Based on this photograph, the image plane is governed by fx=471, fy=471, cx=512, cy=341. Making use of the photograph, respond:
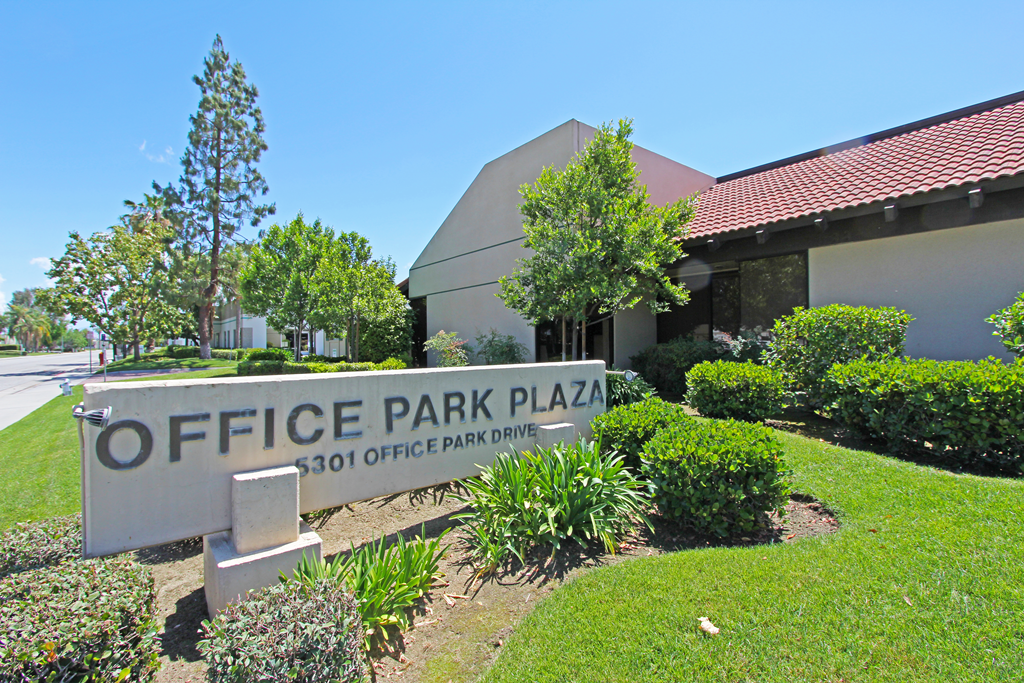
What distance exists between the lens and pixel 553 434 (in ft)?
17.8

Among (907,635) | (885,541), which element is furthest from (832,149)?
(907,635)

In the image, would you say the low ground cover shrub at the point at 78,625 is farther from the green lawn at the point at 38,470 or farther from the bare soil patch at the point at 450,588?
the green lawn at the point at 38,470

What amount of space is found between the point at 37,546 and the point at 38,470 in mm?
5007

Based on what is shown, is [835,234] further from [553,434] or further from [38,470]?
[38,470]

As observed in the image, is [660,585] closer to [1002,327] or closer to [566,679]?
[566,679]

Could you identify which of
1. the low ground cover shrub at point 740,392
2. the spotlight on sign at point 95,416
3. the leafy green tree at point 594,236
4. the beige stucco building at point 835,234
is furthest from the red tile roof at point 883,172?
the spotlight on sign at point 95,416

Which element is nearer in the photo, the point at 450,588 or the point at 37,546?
the point at 37,546

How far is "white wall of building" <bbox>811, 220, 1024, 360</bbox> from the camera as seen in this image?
293 inches

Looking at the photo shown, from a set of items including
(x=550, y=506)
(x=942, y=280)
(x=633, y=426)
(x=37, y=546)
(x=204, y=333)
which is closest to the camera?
Result: (x=37, y=546)

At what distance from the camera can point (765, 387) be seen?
6812 mm

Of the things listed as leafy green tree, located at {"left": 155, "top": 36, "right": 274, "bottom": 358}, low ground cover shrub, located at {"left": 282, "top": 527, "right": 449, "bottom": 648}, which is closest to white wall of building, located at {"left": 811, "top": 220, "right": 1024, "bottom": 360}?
low ground cover shrub, located at {"left": 282, "top": 527, "right": 449, "bottom": 648}

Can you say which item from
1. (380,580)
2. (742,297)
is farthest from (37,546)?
(742,297)

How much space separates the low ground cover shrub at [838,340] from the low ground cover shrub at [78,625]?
7693mm

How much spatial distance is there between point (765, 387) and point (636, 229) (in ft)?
11.8
